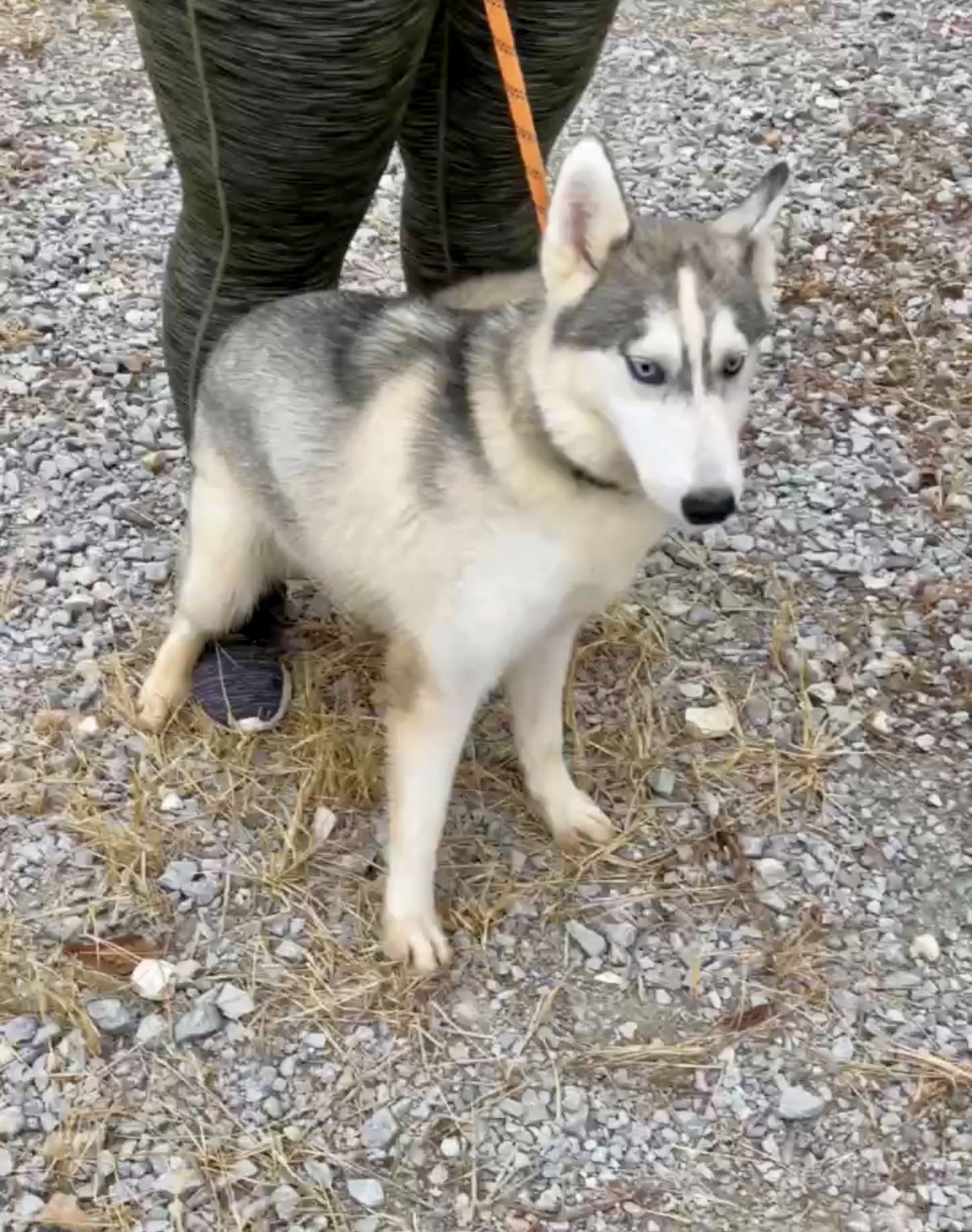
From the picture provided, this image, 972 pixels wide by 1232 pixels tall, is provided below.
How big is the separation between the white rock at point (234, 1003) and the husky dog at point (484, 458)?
0.28 m

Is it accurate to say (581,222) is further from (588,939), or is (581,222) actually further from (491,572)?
(588,939)

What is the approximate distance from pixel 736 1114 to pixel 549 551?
1.01m

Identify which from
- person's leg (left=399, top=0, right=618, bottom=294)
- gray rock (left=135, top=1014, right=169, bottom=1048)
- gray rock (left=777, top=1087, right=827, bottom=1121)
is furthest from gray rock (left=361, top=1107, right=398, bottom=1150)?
person's leg (left=399, top=0, right=618, bottom=294)

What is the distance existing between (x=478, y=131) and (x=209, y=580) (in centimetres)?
99

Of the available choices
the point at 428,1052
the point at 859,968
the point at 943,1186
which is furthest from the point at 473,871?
the point at 943,1186

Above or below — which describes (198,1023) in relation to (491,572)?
below

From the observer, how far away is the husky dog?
1898 mm

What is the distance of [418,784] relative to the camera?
236cm

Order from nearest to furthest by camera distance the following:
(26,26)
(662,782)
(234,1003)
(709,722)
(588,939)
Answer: (234,1003) → (588,939) → (662,782) → (709,722) → (26,26)

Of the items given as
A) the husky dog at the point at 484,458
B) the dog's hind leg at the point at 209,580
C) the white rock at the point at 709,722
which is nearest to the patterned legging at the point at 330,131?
the husky dog at the point at 484,458

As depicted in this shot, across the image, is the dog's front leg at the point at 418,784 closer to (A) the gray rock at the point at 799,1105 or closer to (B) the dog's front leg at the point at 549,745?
(B) the dog's front leg at the point at 549,745

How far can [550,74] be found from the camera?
2426 millimetres


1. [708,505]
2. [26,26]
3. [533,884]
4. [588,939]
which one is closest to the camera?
[708,505]

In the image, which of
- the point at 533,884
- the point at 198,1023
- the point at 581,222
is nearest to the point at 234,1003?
the point at 198,1023
